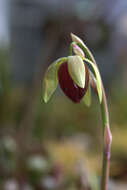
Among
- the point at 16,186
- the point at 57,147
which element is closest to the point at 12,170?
the point at 16,186

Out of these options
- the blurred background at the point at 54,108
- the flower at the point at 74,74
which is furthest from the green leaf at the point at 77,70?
the blurred background at the point at 54,108

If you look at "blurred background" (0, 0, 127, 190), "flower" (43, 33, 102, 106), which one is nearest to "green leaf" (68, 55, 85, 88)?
"flower" (43, 33, 102, 106)

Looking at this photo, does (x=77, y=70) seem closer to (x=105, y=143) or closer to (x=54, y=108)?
(x=105, y=143)

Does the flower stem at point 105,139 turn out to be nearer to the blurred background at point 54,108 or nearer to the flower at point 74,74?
the flower at point 74,74

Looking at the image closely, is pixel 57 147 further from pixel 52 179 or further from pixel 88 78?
pixel 88 78

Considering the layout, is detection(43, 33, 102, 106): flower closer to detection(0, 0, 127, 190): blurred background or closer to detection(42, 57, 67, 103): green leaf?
detection(42, 57, 67, 103): green leaf
